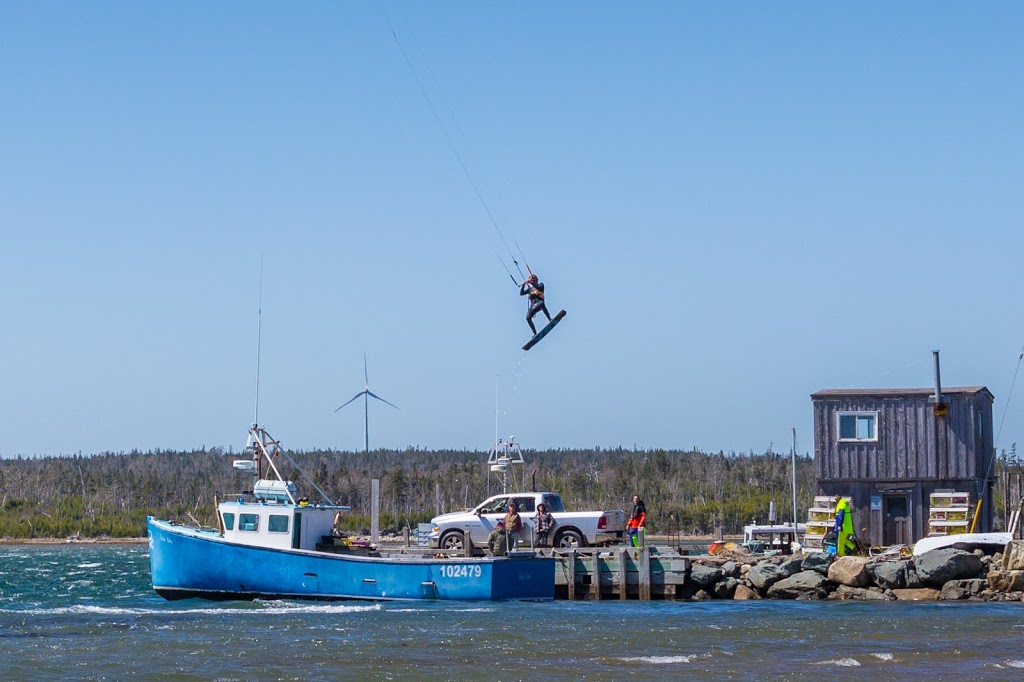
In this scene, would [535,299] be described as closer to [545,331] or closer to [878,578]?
[545,331]

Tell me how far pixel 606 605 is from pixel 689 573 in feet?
9.74

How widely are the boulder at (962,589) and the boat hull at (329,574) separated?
8668 mm

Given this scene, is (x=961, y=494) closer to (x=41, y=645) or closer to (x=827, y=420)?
(x=827, y=420)

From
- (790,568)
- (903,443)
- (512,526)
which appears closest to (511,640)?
Result: (512,526)

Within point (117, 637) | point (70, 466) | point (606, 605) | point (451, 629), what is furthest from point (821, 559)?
point (70, 466)

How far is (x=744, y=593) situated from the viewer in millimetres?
34219

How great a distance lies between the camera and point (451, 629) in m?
27.8

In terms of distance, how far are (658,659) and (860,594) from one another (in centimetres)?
1090

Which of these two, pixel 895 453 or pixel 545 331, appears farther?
pixel 895 453

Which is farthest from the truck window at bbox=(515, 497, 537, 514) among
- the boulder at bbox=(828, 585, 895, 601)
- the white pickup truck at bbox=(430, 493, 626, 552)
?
the boulder at bbox=(828, 585, 895, 601)

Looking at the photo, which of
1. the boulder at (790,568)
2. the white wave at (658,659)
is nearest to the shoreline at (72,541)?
the boulder at (790,568)

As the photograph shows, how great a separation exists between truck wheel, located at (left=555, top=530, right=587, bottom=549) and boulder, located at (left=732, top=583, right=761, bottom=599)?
3876 mm

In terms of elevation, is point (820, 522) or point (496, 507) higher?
point (496, 507)

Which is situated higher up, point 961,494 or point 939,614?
point 961,494
